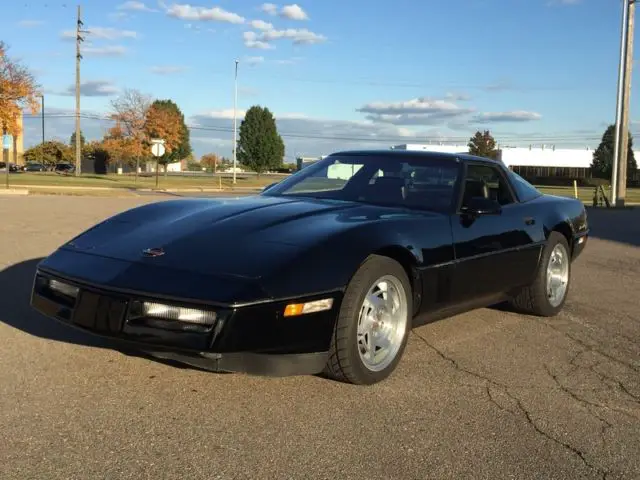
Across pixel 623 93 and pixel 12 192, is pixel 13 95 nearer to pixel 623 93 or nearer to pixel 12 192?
pixel 12 192

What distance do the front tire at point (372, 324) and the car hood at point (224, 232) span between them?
1.10ft

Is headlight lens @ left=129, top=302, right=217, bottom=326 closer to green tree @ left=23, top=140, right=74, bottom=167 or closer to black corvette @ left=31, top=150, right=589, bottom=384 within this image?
black corvette @ left=31, top=150, right=589, bottom=384

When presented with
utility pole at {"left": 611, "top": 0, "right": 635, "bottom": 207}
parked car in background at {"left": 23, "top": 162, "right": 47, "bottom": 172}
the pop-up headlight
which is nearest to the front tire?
the pop-up headlight

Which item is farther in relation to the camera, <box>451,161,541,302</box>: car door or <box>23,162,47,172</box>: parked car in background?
<box>23,162,47,172</box>: parked car in background

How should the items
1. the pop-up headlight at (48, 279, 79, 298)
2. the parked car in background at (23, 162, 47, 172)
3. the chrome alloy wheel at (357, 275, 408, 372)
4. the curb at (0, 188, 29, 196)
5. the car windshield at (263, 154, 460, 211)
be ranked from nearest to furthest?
the pop-up headlight at (48, 279, 79, 298), the chrome alloy wheel at (357, 275, 408, 372), the car windshield at (263, 154, 460, 211), the curb at (0, 188, 29, 196), the parked car in background at (23, 162, 47, 172)

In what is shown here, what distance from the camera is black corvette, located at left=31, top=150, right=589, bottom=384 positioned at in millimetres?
3211

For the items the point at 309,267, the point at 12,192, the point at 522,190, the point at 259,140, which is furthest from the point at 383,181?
the point at 259,140

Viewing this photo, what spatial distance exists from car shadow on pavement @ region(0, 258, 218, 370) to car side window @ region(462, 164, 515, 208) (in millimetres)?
2496

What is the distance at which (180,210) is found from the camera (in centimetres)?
439

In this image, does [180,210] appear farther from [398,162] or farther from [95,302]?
[398,162]

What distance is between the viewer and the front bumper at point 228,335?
3130mm

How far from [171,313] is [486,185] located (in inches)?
120

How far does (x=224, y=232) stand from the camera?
378cm

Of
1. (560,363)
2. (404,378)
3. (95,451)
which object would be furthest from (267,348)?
(560,363)
